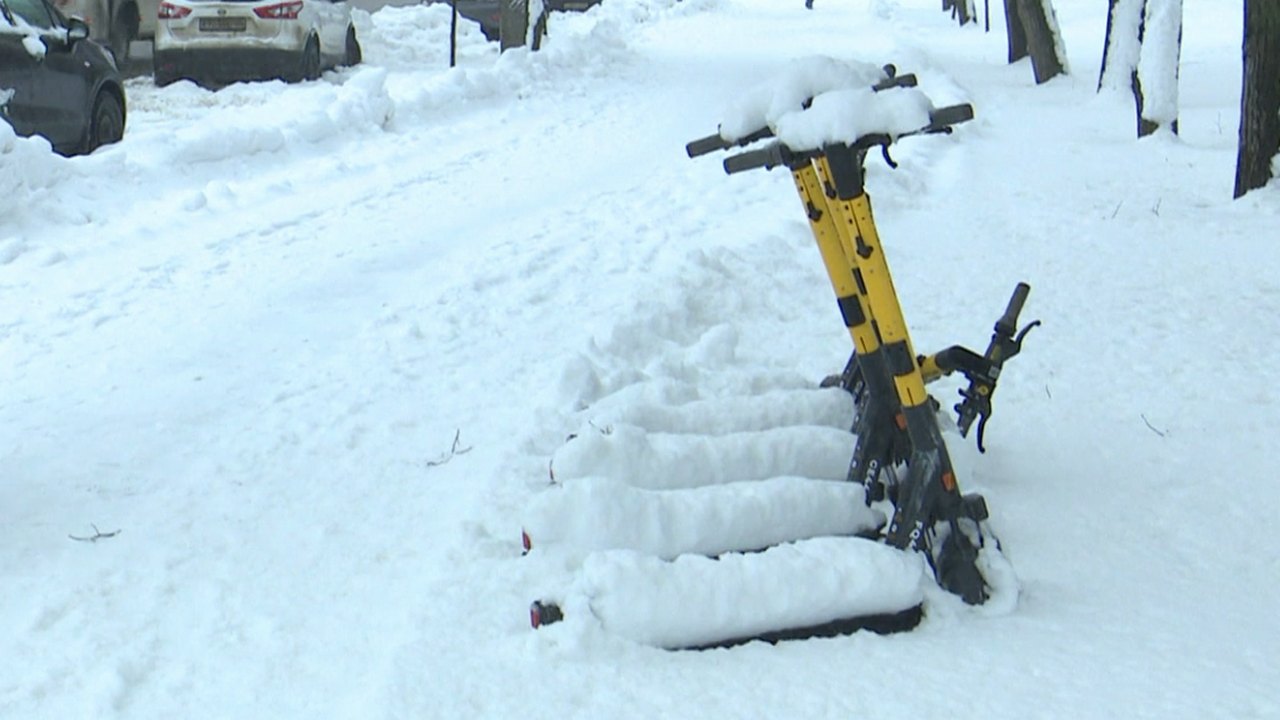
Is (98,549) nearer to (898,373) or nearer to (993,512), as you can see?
(898,373)

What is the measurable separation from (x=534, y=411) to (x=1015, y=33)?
16.9 metres

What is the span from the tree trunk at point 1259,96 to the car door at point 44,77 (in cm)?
841

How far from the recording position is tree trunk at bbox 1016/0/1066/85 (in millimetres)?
17078

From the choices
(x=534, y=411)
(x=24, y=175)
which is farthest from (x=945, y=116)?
(x=24, y=175)

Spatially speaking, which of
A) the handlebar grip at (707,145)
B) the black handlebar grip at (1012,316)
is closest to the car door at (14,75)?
the handlebar grip at (707,145)

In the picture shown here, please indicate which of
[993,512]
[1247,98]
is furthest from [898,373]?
[1247,98]

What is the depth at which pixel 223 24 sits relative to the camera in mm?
15445

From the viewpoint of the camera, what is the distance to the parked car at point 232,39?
1543 cm

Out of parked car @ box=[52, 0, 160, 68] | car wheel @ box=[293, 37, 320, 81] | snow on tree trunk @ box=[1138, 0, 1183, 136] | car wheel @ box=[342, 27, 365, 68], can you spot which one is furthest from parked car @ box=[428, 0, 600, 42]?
snow on tree trunk @ box=[1138, 0, 1183, 136]

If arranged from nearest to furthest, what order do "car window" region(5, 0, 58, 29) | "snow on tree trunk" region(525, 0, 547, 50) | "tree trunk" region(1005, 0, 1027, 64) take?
"car window" region(5, 0, 58, 29), "snow on tree trunk" region(525, 0, 547, 50), "tree trunk" region(1005, 0, 1027, 64)

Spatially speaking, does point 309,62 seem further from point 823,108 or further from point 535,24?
point 823,108

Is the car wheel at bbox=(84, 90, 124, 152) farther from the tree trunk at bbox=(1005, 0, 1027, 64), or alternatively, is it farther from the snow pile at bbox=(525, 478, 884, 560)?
the tree trunk at bbox=(1005, 0, 1027, 64)

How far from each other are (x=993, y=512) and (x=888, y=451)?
0.45 meters

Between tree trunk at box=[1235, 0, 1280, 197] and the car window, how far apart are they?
8.58 m
